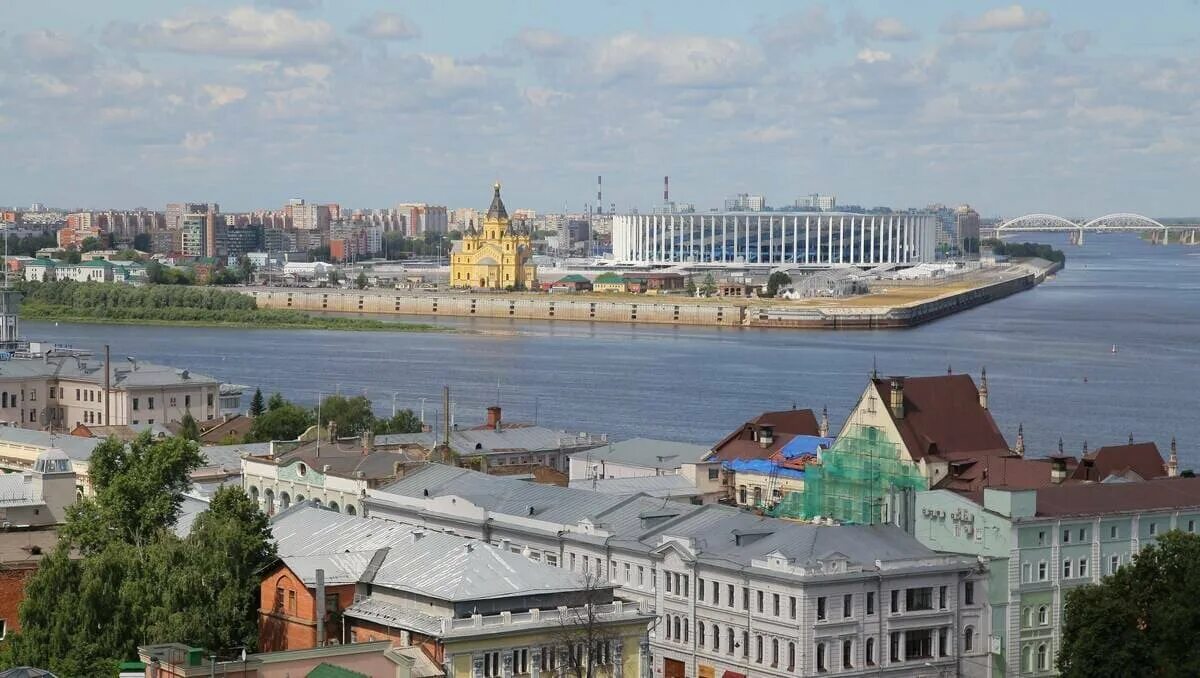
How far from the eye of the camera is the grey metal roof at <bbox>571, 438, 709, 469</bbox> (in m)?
25.1

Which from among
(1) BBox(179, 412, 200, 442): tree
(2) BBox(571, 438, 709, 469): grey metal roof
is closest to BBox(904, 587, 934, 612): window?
(2) BBox(571, 438, 709, 469): grey metal roof

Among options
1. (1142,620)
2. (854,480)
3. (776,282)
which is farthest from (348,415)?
(776,282)

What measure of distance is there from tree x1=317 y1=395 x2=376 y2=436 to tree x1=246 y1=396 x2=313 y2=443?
0.97 feet

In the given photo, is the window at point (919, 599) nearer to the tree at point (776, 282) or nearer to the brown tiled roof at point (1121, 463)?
the brown tiled roof at point (1121, 463)

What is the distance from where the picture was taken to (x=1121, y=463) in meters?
22.4

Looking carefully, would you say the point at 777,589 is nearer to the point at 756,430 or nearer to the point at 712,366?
the point at 756,430

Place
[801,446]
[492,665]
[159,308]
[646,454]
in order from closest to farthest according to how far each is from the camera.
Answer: [492,665], [801,446], [646,454], [159,308]

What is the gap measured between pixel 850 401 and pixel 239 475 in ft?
68.3

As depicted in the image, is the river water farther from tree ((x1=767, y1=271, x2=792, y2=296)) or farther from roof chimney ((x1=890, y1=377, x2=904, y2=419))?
roof chimney ((x1=890, y1=377, x2=904, y2=419))

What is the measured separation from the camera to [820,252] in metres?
119

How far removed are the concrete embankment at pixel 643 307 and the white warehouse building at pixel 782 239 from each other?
2033 centimetres

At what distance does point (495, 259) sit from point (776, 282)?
13.1 meters

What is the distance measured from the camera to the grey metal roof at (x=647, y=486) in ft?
72.6

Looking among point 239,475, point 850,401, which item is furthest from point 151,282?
point 239,475
